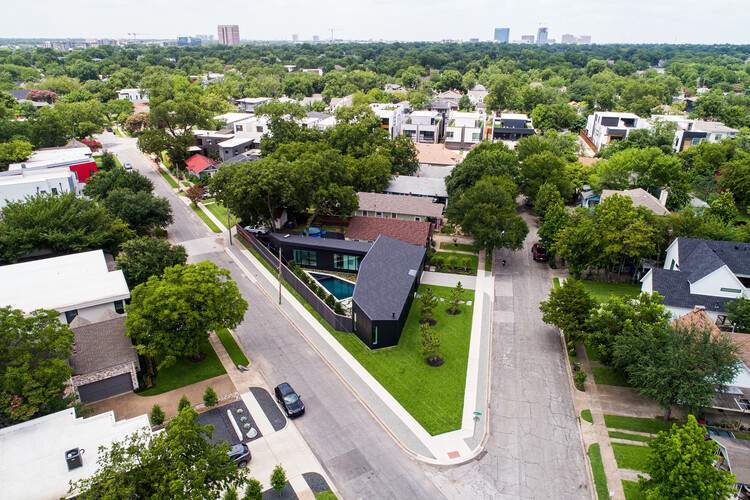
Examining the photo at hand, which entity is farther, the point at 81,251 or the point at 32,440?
the point at 81,251

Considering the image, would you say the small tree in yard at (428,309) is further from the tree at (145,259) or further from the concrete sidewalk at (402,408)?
the tree at (145,259)

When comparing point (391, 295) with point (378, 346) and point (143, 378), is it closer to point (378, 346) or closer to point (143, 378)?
point (378, 346)

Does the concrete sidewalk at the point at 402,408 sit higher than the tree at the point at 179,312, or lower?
lower

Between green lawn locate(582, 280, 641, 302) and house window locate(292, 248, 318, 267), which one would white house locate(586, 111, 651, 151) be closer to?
green lawn locate(582, 280, 641, 302)

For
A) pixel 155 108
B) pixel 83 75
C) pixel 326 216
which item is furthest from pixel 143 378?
pixel 83 75

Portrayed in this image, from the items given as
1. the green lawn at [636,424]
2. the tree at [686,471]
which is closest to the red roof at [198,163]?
the green lawn at [636,424]

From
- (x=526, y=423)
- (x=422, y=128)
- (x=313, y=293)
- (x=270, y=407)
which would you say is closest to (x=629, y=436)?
(x=526, y=423)

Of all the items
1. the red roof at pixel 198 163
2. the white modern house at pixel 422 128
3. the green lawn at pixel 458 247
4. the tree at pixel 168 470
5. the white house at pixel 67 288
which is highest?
the white modern house at pixel 422 128
